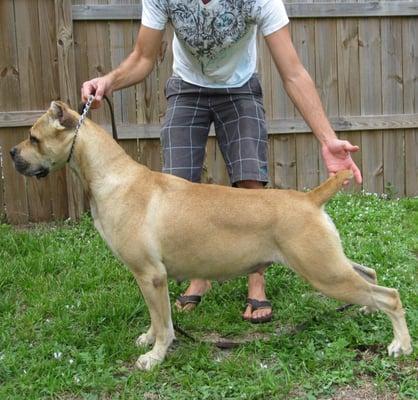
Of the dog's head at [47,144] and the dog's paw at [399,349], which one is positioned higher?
the dog's head at [47,144]

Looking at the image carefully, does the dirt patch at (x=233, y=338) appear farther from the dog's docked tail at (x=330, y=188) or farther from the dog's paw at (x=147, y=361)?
the dog's docked tail at (x=330, y=188)

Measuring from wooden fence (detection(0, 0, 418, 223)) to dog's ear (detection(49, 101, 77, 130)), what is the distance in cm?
313

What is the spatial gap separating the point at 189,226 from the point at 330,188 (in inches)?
33.2

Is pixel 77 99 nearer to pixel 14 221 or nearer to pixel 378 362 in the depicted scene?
pixel 14 221

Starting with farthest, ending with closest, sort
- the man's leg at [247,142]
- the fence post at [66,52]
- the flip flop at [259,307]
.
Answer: the fence post at [66,52], the man's leg at [247,142], the flip flop at [259,307]

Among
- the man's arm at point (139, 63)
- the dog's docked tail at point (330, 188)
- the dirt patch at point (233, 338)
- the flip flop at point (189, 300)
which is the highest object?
the man's arm at point (139, 63)

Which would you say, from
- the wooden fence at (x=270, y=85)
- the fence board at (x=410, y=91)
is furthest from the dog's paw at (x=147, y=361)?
the fence board at (x=410, y=91)

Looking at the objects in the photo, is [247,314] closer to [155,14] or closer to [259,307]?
[259,307]

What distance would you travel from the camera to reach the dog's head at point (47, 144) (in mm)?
3812

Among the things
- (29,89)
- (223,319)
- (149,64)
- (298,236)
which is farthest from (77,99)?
(298,236)

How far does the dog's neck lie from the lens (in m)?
3.89

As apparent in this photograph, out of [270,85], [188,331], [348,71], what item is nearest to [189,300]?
[188,331]

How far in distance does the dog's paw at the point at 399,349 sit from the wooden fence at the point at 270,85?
386 cm

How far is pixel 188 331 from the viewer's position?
4.52 metres
